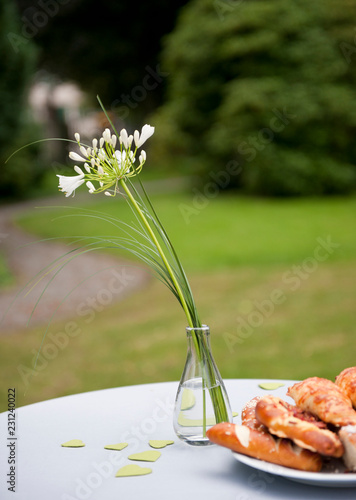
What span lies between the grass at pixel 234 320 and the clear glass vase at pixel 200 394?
3.33 meters

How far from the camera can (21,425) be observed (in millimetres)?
1642

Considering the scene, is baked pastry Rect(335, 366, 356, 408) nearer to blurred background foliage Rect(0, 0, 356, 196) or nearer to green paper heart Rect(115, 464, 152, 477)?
green paper heart Rect(115, 464, 152, 477)

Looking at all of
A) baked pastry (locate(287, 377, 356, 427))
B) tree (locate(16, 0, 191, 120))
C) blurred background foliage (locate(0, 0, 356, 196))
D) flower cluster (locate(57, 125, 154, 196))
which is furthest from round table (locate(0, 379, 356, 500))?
tree (locate(16, 0, 191, 120))

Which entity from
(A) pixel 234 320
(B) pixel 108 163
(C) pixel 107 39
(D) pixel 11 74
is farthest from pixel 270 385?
(C) pixel 107 39

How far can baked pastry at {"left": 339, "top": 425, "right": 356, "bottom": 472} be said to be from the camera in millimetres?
1169

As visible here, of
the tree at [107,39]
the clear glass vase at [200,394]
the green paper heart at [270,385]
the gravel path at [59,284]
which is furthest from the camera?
the tree at [107,39]

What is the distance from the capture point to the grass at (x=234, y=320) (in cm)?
498

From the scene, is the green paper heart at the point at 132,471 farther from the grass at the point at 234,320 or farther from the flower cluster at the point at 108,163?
the grass at the point at 234,320

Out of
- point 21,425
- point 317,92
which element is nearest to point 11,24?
point 317,92

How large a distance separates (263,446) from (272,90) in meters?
12.2

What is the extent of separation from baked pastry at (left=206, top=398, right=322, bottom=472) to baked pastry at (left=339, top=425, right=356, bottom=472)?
0.05m

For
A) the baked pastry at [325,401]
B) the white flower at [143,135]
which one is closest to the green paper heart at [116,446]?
the baked pastry at [325,401]

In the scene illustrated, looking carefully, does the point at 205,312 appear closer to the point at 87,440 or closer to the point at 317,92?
the point at 87,440

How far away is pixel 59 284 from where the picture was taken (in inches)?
318
